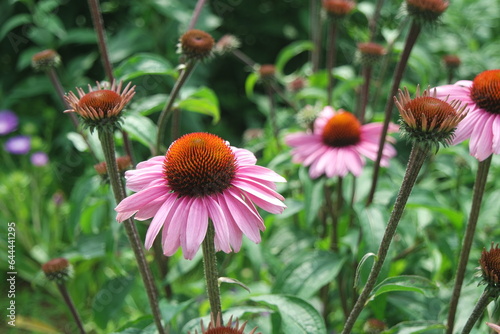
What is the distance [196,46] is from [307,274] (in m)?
0.56

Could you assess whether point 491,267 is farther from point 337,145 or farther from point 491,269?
point 337,145

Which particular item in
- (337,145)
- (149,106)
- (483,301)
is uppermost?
(149,106)

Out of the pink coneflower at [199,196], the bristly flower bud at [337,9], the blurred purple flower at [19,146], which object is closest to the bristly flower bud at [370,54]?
the bristly flower bud at [337,9]

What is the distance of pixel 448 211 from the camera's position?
3.73 feet

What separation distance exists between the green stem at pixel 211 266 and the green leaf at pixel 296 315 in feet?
0.56

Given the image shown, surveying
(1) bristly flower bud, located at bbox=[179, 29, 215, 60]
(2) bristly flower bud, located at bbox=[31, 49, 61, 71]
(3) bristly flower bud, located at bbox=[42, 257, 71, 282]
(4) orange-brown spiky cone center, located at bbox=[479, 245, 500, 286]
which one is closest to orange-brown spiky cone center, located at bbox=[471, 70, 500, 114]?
(4) orange-brown spiky cone center, located at bbox=[479, 245, 500, 286]

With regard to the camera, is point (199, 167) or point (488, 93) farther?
point (488, 93)

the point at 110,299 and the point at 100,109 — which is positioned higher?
the point at 100,109

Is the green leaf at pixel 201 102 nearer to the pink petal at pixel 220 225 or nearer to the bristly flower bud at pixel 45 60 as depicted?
the bristly flower bud at pixel 45 60

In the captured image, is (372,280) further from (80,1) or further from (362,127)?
(80,1)

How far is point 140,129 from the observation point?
3.53 feet

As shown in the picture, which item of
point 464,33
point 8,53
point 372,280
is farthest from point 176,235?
point 8,53

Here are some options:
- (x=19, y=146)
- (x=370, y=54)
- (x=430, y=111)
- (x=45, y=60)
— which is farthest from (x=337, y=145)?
(x=19, y=146)

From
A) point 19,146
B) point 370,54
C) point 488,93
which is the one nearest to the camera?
point 488,93
